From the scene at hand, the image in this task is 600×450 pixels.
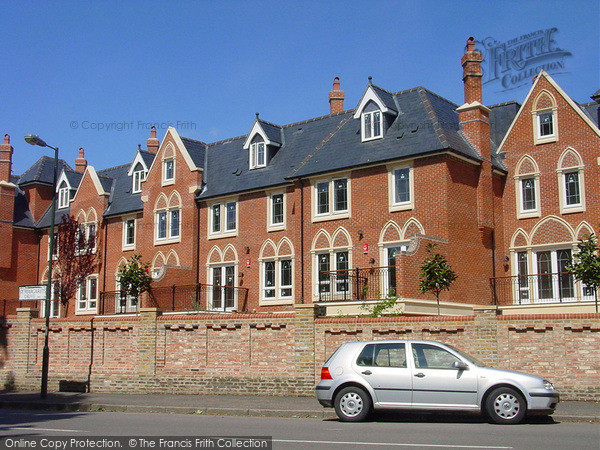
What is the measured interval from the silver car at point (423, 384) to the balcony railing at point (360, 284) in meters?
11.7

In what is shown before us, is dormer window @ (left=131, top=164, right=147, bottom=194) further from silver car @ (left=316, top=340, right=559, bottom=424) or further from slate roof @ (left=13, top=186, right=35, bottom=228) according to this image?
silver car @ (left=316, top=340, right=559, bottom=424)

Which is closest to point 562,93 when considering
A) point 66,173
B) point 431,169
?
point 431,169

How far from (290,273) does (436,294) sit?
27.4ft

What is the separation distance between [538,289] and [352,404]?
629 inches

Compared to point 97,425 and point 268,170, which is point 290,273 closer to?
point 268,170

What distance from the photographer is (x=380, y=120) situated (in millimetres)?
31234

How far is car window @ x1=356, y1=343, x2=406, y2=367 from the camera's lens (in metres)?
15.0

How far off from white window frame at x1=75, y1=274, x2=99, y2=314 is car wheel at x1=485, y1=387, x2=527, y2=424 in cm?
3169

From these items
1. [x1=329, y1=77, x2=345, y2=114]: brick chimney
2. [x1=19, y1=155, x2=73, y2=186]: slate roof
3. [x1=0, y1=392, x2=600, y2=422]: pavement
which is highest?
[x1=329, y1=77, x2=345, y2=114]: brick chimney

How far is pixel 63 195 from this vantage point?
4706 centimetres

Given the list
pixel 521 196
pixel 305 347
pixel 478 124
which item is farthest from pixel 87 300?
pixel 521 196

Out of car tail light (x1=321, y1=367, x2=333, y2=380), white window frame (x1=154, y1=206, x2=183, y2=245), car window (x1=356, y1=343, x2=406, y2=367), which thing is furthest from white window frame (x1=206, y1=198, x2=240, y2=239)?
car window (x1=356, y1=343, x2=406, y2=367)

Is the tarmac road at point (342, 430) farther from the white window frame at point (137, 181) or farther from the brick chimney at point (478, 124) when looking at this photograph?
the white window frame at point (137, 181)

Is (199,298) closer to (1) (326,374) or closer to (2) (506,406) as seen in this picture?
(1) (326,374)
